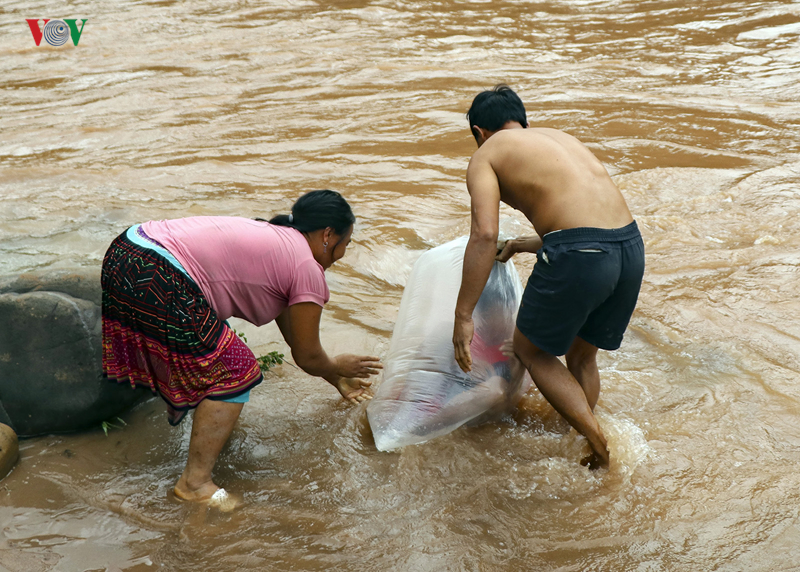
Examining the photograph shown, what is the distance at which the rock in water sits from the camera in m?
2.52

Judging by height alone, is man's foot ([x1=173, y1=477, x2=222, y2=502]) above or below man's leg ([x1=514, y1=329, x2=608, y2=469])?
below

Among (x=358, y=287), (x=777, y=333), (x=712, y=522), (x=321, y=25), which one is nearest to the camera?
(x=712, y=522)

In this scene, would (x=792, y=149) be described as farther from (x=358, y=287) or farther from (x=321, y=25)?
(x=321, y=25)

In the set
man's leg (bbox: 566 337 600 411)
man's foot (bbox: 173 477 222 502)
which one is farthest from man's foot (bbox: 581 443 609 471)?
man's foot (bbox: 173 477 222 502)

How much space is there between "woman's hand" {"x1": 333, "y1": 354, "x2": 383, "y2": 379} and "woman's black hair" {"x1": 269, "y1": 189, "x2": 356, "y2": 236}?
1.67 ft

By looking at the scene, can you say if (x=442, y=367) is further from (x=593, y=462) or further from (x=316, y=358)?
(x=593, y=462)

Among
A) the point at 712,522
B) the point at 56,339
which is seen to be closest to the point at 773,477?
the point at 712,522

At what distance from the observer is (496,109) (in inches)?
104

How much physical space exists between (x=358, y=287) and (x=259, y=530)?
1.98 meters

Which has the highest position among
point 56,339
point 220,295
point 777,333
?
point 220,295

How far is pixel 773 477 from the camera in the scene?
2.47 m

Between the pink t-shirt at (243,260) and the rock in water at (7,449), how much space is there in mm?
991

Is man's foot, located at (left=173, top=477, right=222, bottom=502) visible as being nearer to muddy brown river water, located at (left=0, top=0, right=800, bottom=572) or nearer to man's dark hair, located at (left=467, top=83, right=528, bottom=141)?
muddy brown river water, located at (left=0, top=0, right=800, bottom=572)

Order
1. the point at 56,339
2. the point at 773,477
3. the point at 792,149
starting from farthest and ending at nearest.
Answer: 1. the point at 792,149
2. the point at 56,339
3. the point at 773,477
